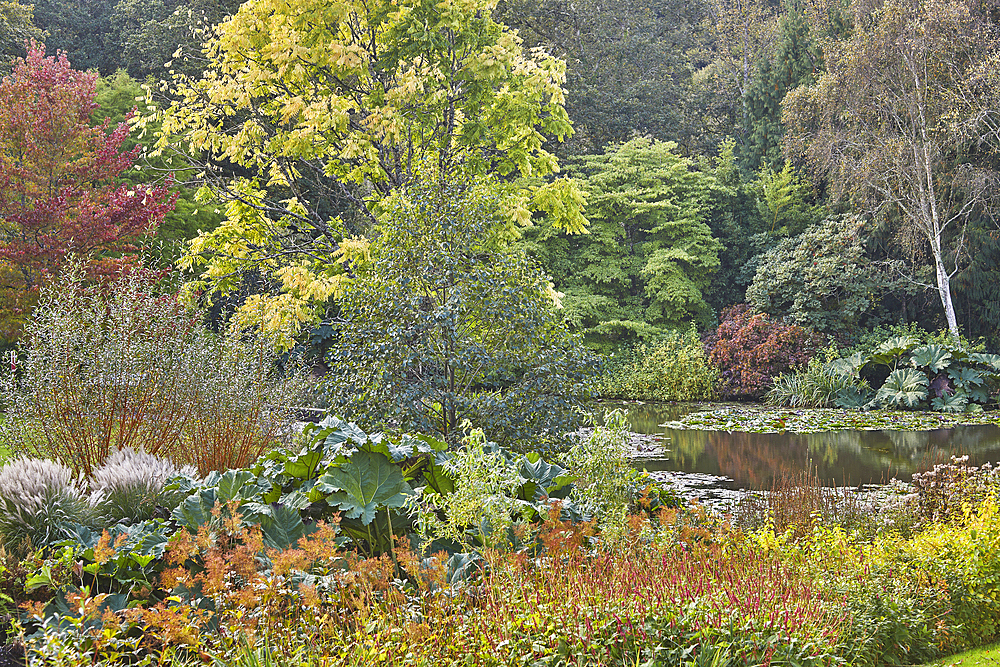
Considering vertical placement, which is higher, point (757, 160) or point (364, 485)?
point (757, 160)

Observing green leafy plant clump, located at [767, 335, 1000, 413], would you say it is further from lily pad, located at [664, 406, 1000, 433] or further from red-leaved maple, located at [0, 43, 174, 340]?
red-leaved maple, located at [0, 43, 174, 340]

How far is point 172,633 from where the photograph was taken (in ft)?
8.27

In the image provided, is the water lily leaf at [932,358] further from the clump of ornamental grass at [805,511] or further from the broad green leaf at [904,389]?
the clump of ornamental grass at [805,511]

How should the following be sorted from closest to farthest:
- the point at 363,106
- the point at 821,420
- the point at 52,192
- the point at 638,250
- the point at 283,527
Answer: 1. the point at 283,527
2. the point at 363,106
3. the point at 52,192
4. the point at 821,420
5. the point at 638,250

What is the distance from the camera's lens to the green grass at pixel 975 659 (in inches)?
133

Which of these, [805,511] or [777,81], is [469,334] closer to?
[805,511]

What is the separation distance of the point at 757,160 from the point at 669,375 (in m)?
8.81

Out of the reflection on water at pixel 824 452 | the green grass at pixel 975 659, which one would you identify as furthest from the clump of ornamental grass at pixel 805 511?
the reflection on water at pixel 824 452

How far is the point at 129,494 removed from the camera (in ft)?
13.6

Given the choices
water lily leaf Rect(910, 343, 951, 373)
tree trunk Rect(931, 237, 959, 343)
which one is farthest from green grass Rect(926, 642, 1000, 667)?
tree trunk Rect(931, 237, 959, 343)

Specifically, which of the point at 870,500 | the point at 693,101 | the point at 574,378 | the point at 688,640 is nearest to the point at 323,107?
the point at 574,378

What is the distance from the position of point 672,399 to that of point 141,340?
12794 mm

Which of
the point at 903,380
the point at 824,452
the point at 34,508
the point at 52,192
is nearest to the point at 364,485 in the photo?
the point at 34,508

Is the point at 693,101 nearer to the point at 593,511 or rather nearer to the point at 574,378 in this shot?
the point at 574,378
